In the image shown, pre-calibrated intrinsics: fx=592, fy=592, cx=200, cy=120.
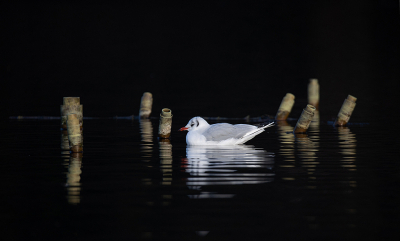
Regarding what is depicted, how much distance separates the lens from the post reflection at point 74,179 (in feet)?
26.2

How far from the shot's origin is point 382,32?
2442 inches

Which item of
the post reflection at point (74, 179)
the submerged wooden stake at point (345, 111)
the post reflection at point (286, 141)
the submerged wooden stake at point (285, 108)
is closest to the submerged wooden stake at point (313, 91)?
the submerged wooden stake at point (285, 108)

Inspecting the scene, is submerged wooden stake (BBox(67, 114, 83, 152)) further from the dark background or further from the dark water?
the dark background

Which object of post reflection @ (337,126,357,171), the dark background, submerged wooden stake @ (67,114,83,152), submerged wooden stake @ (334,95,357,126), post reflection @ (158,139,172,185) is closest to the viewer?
post reflection @ (158,139,172,185)

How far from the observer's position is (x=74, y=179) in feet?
30.2

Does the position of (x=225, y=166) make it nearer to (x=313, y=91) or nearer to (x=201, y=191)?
(x=201, y=191)

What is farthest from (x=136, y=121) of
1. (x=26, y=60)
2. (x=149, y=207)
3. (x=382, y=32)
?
(x=382, y=32)

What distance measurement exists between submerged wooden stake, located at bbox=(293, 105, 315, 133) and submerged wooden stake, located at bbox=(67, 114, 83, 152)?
6.06 metres

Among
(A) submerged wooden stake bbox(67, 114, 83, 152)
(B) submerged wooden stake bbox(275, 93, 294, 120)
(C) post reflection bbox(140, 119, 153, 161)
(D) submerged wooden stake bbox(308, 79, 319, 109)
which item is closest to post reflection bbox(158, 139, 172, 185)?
(C) post reflection bbox(140, 119, 153, 161)

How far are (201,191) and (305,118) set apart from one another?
24.7 feet

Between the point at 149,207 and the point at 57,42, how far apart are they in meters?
55.0

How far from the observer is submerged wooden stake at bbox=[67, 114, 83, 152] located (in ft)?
38.1

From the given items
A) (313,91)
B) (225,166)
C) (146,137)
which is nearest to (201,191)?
(225,166)

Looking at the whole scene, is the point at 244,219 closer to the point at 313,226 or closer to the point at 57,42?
the point at 313,226
